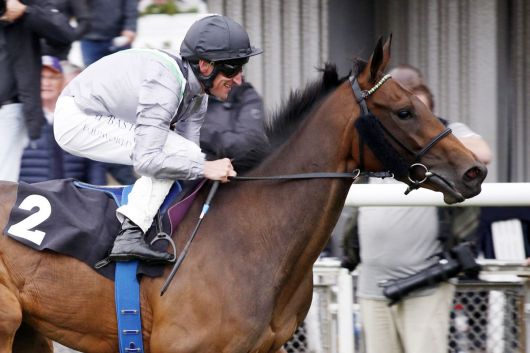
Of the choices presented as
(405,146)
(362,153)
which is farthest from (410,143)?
(362,153)

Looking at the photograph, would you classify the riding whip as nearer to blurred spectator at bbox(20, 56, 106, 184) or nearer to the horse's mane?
the horse's mane

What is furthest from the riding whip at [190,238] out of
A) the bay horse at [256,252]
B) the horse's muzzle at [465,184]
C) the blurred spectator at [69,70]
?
the blurred spectator at [69,70]

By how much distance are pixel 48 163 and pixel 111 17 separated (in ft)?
3.22

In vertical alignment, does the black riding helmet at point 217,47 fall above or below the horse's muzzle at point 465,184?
above

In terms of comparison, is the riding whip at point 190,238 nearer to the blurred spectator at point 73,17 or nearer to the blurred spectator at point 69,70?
the blurred spectator at point 73,17

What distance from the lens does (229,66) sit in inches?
199

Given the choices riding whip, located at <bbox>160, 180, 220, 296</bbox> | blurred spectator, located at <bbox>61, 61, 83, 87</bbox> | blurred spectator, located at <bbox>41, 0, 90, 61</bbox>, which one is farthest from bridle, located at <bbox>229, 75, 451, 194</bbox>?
blurred spectator, located at <bbox>61, 61, 83, 87</bbox>

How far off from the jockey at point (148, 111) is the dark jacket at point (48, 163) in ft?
6.57

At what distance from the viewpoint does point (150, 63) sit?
4.98 meters

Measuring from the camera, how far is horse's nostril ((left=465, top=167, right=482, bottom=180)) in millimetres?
4938

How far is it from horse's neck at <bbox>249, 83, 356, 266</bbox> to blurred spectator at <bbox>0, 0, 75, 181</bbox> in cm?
192

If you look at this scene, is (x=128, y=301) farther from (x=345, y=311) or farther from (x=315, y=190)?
(x=345, y=311)

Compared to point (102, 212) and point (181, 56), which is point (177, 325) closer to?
point (102, 212)

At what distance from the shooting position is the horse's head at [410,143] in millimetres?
4941
